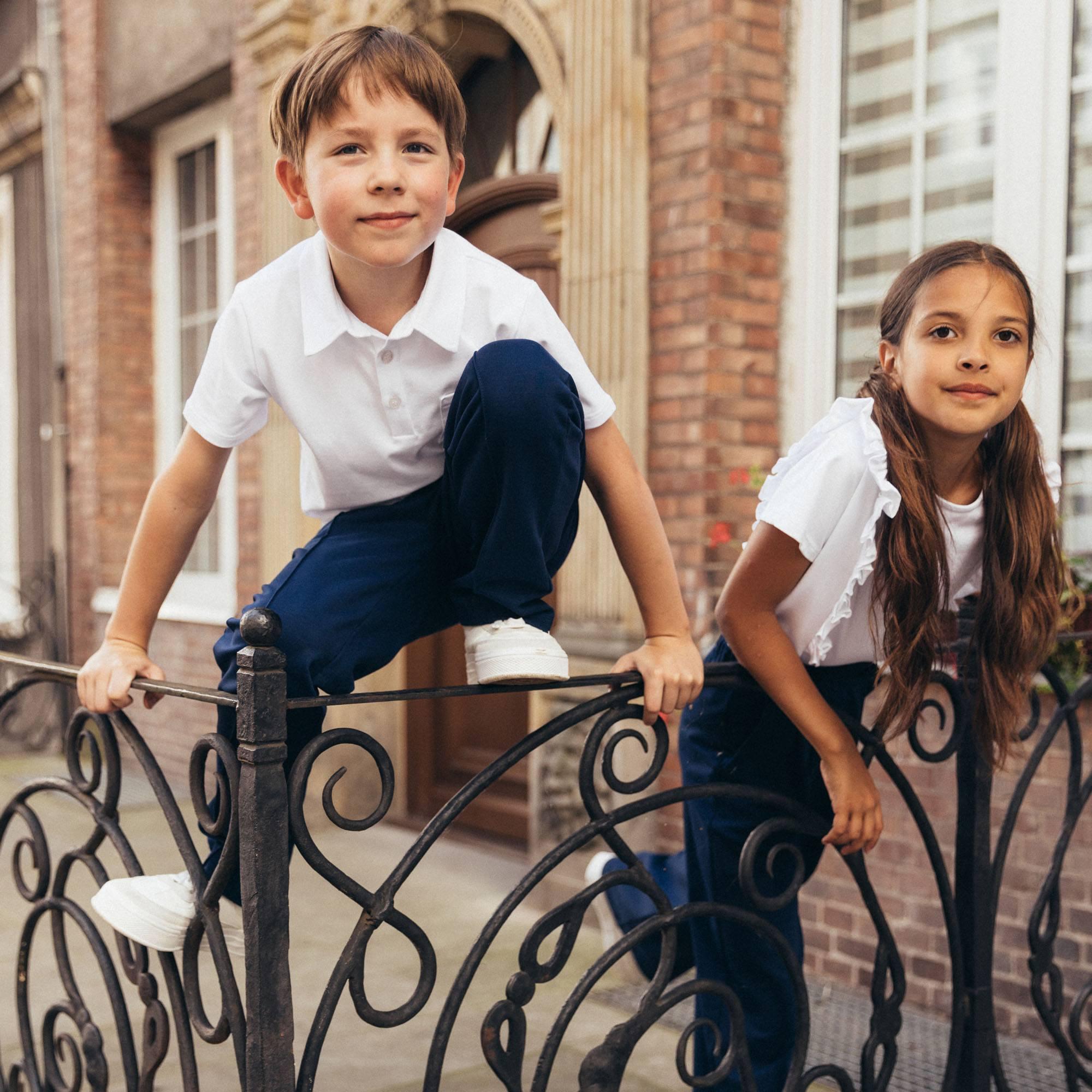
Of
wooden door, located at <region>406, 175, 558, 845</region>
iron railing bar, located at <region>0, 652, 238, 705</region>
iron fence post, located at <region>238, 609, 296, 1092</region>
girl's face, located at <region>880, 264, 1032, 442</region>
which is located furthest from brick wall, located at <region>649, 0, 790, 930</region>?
iron fence post, located at <region>238, 609, 296, 1092</region>

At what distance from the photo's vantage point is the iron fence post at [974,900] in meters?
2.14

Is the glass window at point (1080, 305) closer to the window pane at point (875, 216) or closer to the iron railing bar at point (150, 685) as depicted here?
the window pane at point (875, 216)

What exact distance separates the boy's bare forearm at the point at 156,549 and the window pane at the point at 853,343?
2570 millimetres

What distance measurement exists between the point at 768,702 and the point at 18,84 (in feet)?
27.6

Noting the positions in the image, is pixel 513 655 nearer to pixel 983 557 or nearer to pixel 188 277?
A: pixel 983 557

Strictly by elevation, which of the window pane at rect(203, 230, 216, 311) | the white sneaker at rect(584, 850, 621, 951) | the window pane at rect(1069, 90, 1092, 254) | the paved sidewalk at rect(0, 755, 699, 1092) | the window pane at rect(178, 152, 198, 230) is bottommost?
the paved sidewalk at rect(0, 755, 699, 1092)

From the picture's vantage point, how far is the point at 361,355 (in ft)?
6.55

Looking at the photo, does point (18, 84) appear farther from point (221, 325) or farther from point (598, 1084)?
point (598, 1084)

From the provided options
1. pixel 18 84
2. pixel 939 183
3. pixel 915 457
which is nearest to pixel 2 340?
pixel 18 84

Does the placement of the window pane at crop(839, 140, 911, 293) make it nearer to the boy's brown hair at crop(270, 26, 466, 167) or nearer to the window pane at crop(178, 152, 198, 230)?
the boy's brown hair at crop(270, 26, 466, 167)

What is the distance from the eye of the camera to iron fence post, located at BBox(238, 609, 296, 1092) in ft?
5.05

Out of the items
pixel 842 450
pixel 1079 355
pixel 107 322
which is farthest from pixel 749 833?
pixel 107 322

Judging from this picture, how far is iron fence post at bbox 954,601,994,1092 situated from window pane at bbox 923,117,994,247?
2.05m

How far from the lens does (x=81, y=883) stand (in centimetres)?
517
